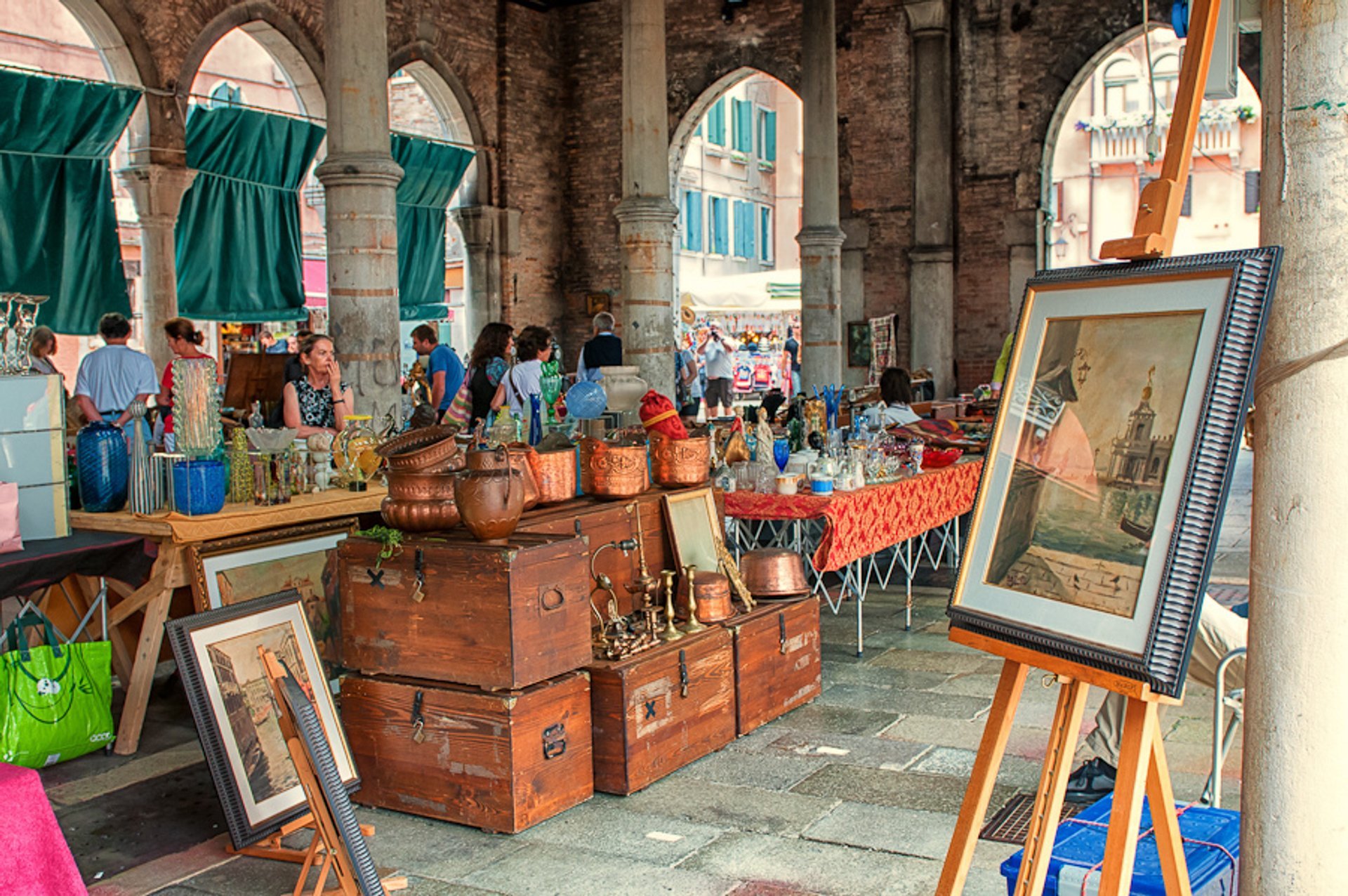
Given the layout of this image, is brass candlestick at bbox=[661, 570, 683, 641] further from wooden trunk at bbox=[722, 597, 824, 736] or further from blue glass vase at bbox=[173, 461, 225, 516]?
blue glass vase at bbox=[173, 461, 225, 516]

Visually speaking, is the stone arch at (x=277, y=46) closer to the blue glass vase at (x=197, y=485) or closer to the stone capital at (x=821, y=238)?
the stone capital at (x=821, y=238)

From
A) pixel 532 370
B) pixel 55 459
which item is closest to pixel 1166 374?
pixel 55 459

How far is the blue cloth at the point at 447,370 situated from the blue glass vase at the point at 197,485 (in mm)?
4780

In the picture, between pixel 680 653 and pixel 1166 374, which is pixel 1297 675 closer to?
pixel 1166 374

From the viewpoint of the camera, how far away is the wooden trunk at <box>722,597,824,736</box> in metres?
4.85

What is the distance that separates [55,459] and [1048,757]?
3900 millimetres

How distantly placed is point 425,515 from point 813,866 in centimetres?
165

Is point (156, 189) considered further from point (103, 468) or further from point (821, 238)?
point (103, 468)

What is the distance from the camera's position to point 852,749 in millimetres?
4695

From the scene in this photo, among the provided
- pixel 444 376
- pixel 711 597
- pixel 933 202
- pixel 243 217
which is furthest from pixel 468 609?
pixel 933 202

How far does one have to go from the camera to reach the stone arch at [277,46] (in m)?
12.5

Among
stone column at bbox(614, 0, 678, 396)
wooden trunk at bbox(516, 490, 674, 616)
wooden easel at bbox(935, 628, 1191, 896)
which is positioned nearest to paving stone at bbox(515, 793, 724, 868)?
wooden trunk at bbox(516, 490, 674, 616)

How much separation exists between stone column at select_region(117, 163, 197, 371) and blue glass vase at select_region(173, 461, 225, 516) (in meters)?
7.90


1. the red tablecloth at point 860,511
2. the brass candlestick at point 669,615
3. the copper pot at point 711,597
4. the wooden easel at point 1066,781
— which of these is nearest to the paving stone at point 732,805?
the brass candlestick at point 669,615
